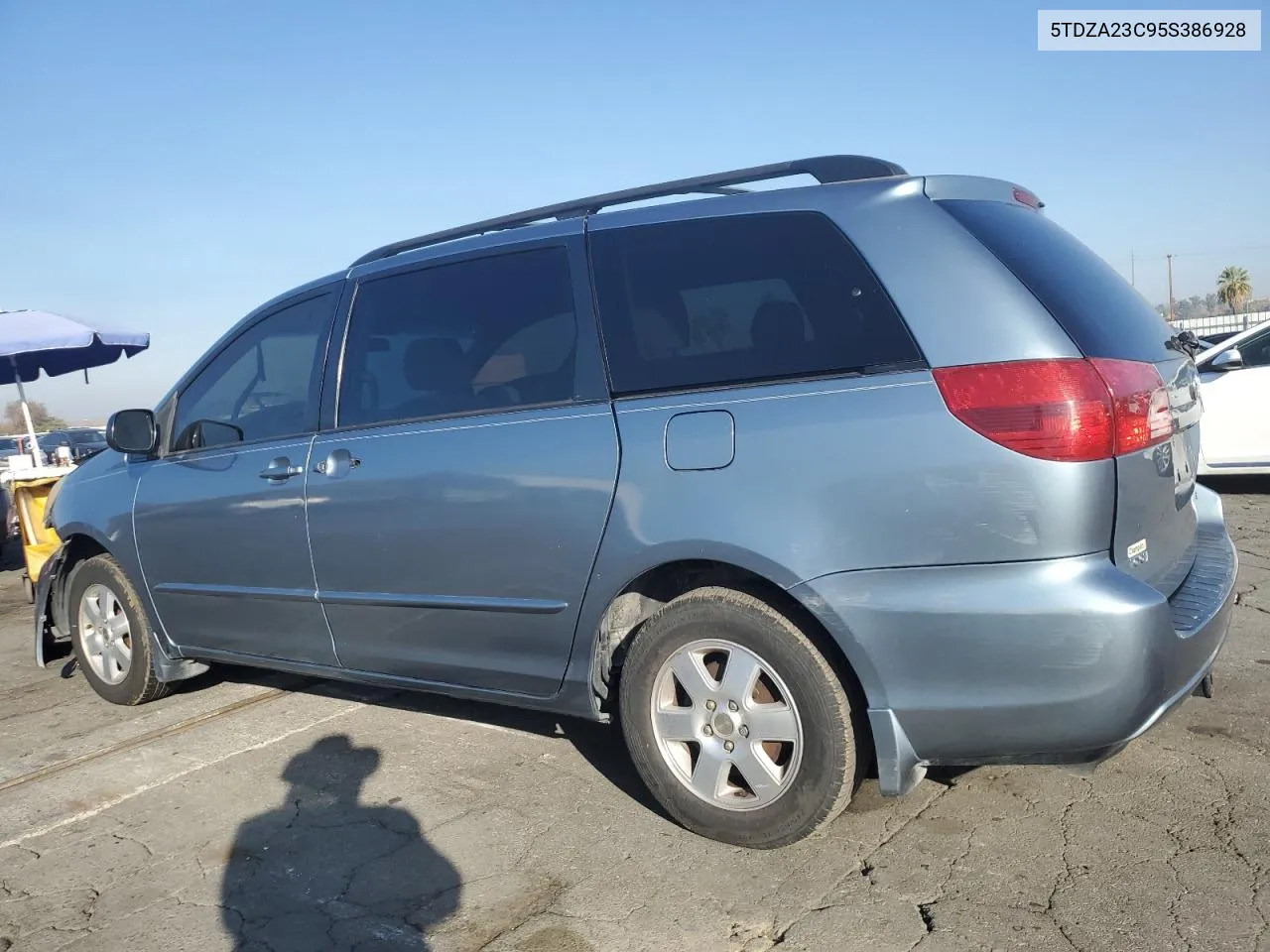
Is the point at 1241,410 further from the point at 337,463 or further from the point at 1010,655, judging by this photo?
the point at 337,463

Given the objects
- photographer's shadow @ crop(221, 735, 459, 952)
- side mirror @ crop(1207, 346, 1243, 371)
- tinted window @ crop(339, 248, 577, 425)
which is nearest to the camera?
photographer's shadow @ crop(221, 735, 459, 952)

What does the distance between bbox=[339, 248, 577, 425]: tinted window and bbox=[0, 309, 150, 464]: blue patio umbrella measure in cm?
743

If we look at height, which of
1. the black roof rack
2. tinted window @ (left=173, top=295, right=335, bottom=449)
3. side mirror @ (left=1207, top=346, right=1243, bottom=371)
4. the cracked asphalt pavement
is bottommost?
the cracked asphalt pavement

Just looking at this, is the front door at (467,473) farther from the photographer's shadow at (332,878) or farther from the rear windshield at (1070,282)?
the rear windshield at (1070,282)

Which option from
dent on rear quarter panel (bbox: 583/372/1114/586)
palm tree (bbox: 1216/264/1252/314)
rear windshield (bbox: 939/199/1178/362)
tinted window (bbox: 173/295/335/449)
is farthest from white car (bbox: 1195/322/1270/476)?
palm tree (bbox: 1216/264/1252/314)

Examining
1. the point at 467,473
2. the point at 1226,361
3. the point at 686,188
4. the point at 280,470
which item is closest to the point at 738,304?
the point at 686,188

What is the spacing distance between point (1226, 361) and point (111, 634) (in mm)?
7545

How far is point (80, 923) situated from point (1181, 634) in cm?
301

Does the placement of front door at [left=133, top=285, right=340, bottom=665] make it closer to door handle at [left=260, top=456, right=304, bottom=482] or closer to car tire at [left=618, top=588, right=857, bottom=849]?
door handle at [left=260, top=456, right=304, bottom=482]

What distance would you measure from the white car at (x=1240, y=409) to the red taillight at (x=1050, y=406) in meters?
6.46

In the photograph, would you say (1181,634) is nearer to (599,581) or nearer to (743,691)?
(743,691)

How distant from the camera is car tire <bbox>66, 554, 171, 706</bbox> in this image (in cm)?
453

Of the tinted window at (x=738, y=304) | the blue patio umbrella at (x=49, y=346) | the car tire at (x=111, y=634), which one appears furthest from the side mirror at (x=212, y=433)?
the blue patio umbrella at (x=49, y=346)

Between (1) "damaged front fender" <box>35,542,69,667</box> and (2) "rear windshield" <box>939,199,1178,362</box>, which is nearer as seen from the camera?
(2) "rear windshield" <box>939,199,1178,362</box>
